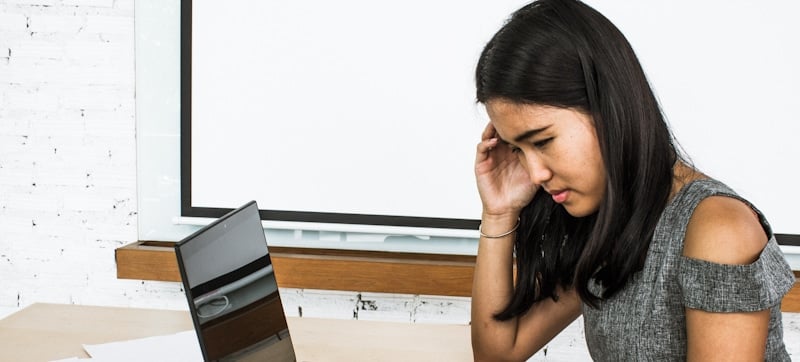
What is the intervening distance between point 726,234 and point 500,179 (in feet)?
1.65

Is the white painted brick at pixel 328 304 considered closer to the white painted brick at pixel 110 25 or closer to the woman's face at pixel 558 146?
the white painted brick at pixel 110 25

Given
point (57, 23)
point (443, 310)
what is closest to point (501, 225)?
point (443, 310)

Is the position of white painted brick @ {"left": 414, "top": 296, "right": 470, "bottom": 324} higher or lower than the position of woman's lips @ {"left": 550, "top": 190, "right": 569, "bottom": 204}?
lower

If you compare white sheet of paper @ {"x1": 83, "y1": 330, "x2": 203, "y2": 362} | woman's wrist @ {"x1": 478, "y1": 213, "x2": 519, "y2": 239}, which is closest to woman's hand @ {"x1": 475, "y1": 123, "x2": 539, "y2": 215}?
woman's wrist @ {"x1": 478, "y1": 213, "x2": 519, "y2": 239}

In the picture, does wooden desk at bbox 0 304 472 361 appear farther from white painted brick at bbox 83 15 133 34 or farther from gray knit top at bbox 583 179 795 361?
A: white painted brick at bbox 83 15 133 34

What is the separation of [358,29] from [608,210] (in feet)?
3.78

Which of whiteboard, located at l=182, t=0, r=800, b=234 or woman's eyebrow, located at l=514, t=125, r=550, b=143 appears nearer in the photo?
woman's eyebrow, located at l=514, t=125, r=550, b=143

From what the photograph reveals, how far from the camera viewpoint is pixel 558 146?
99 centimetres

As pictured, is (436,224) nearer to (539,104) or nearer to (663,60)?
(663,60)

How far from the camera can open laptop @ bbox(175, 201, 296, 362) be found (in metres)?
0.98

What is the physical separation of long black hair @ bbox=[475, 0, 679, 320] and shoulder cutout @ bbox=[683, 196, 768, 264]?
0.08 meters

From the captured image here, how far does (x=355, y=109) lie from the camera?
2033 millimetres

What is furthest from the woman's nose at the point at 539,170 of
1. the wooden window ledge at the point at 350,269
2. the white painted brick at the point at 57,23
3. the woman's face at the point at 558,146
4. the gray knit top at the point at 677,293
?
the white painted brick at the point at 57,23

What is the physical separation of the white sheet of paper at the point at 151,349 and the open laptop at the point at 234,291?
0.59 ft
